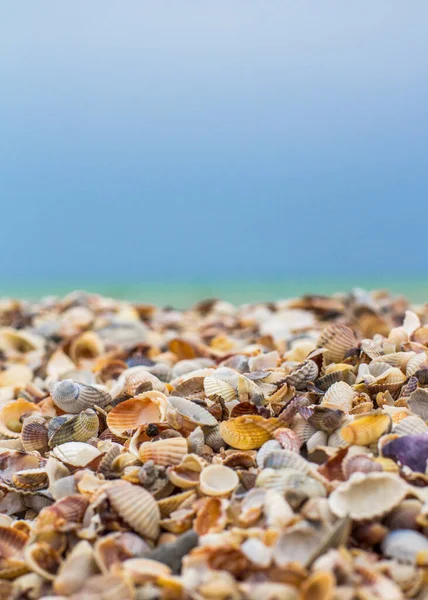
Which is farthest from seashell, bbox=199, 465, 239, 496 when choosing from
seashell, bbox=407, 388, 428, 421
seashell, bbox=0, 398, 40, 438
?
seashell, bbox=0, 398, 40, 438

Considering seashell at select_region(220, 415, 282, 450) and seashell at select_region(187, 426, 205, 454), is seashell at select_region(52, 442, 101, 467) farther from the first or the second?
seashell at select_region(220, 415, 282, 450)

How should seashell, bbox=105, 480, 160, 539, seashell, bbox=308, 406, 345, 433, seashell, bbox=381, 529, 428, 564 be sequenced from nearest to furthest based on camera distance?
seashell, bbox=381, 529, 428, 564 → seashell, bbox=105, 480, 160, 539 → seashell, bbox=308, 406, 345, 433

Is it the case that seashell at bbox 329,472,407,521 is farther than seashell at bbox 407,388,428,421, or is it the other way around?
seashell at bbox 407,388,428,421

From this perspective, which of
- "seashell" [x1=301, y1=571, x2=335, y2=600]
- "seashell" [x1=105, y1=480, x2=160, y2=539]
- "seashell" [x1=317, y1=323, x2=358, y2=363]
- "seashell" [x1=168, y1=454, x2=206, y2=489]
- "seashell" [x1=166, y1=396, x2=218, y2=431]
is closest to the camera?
"seashell" [x1=301, y1=571, x2=335, y2=600]

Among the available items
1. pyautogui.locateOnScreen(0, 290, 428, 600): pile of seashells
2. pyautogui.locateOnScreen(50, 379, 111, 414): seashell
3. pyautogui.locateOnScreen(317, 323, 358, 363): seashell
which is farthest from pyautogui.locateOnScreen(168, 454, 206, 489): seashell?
pyautogui.locateOnScreen(317, 323, 358, 363): seashell

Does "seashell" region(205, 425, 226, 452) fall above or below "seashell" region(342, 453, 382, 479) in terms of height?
below

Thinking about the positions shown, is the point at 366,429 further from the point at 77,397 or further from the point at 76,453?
the point at 77,397
